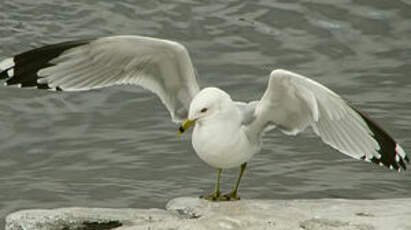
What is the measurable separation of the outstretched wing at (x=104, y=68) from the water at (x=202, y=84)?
108 cm

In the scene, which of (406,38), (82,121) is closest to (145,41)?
(82,121)

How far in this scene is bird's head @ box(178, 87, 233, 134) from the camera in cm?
527

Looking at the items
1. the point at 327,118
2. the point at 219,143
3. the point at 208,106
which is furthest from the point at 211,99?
the point at 327,118

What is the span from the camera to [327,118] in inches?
214

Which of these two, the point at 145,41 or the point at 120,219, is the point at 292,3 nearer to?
the point at 145,41

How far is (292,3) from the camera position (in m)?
9.94

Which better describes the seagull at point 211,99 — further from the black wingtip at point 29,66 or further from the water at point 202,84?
the water at point 202,84

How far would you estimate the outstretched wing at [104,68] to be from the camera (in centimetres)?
578

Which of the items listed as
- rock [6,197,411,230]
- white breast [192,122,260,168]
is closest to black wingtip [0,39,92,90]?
rock [6,197,411,230]

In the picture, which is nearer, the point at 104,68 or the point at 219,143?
the point at 219,143

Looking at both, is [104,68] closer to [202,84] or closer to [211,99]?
[211,99]

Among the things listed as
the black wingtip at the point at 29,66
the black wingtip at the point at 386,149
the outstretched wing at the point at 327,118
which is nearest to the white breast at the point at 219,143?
the outstretched wing at the point at 327,118

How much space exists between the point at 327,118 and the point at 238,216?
2.90 ft

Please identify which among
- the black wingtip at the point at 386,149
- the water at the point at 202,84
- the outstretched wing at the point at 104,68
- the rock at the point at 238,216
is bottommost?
the water at the point at 202,84
